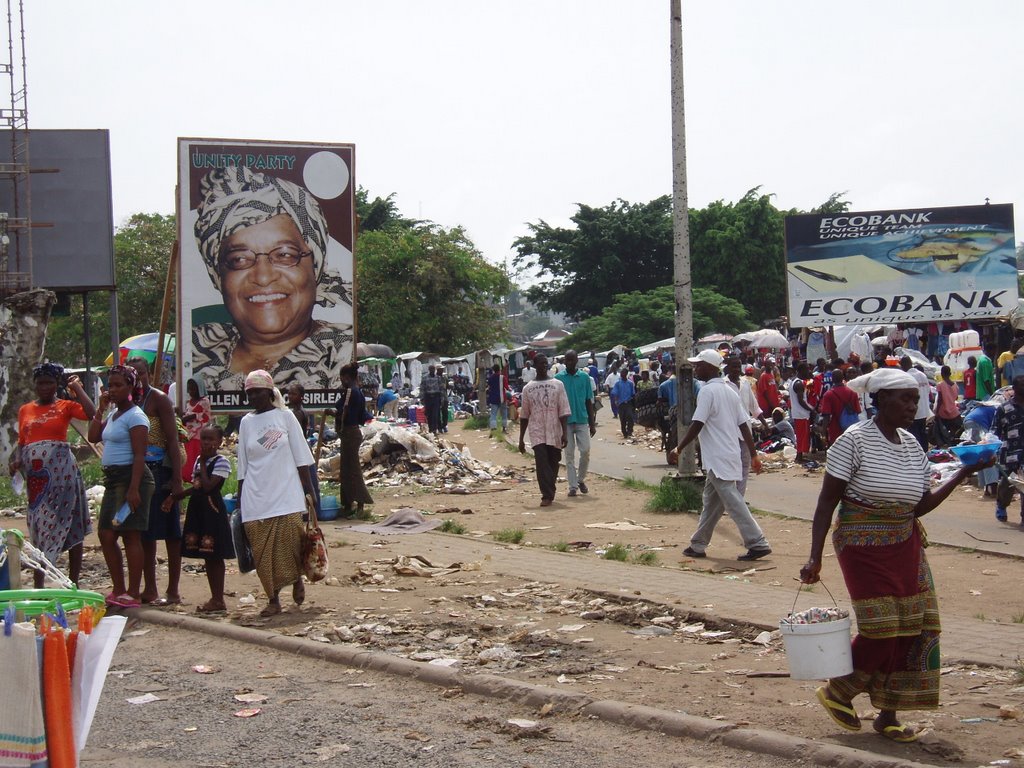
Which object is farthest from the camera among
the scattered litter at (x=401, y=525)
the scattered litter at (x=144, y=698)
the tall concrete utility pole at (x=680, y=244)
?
the tall concrete utility pole at (x=680, y=244)

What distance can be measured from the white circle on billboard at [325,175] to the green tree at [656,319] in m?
37.6

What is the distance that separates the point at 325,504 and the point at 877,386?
10.0 metres

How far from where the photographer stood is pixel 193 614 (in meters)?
8.73

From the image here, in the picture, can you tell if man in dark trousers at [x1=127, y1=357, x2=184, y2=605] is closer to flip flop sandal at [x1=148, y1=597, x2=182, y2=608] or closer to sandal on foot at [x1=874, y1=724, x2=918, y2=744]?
flip flop sandal at [x1=148, y1=597, x2=182, y2=608]

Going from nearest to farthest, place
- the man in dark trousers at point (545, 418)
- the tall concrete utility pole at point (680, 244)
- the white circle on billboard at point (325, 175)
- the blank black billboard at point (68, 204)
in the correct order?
the tall concrete utility pole at point (680, 244)
the man in dark trousers at point (545, 418)
the white circle on billboard at point (325, 175)
the blank black billboard at point (68, 204)

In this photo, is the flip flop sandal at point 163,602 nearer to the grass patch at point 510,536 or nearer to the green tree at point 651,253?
the grass patch at point 510,536

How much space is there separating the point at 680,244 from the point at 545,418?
2.71 meters

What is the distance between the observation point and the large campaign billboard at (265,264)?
14617mm

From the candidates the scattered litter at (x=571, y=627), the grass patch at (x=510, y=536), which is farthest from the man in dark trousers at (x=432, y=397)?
the scattered litter at (x=571, y=627)

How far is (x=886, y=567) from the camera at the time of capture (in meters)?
5.15

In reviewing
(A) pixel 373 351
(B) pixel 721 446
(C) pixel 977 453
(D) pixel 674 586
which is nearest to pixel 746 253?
(A) pixel 373 351

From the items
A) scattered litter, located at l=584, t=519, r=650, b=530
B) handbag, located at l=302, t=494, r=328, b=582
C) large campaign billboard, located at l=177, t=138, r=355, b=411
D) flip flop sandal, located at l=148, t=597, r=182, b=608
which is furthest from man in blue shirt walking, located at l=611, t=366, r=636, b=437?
handbag, located at l=302, t=494, r=328, b=582

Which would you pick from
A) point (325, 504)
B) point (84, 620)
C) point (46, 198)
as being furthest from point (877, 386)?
point (46, 198)

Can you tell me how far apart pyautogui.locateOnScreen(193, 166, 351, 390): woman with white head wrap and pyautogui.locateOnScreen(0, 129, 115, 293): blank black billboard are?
52.2 feet
